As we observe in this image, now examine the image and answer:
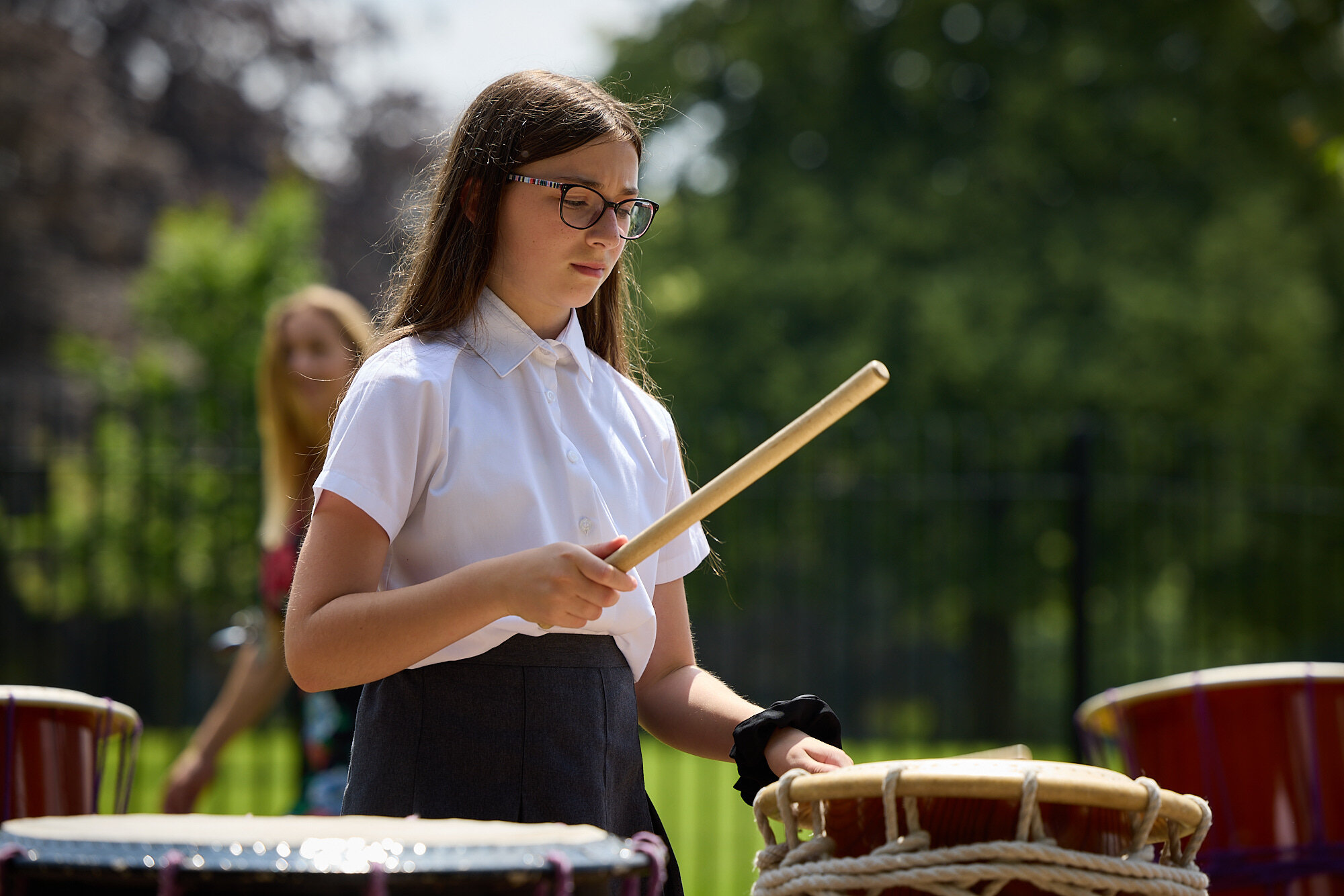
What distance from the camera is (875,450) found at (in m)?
10.6

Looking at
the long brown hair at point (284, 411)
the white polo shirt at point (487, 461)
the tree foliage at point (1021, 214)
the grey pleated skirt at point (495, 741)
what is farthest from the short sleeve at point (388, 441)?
the tree foliage at point (1021, 214)

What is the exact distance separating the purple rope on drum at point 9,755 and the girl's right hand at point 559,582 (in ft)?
3.25

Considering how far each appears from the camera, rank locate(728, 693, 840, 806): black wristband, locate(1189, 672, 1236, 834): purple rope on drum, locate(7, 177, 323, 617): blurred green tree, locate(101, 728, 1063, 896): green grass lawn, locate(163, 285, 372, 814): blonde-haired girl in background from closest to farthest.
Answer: locate(728, 693, 840, 806): black wristband
locate(1189, 672, 1236, 834): purple rope on drum
locate(163, 285, 372, 814): blonde-haired girl in background
locate(101, 728, 1063, 896): green grass lawn
locate(7, 177, 323, 617): blurred green tree

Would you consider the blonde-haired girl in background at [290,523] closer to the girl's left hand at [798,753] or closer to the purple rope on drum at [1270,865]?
the girl's left hand at [798,753]

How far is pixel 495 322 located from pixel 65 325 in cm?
1482

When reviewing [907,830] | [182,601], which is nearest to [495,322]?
[907,830]

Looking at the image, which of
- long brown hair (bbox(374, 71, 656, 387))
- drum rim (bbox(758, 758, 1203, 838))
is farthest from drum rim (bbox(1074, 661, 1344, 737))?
long brown hair (bbox(374, 71, 656, 387))

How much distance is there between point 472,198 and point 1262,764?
1.58m

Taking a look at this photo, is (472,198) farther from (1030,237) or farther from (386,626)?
(1030,237)

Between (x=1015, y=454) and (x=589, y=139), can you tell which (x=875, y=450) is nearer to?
(x=1015, y=454)

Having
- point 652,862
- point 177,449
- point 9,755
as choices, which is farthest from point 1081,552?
point 652,862

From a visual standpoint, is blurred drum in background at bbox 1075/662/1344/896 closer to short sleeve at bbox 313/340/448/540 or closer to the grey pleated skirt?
the grey pleated skirt

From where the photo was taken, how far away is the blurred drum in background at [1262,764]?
210 cm

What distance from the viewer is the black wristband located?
5.29ft
